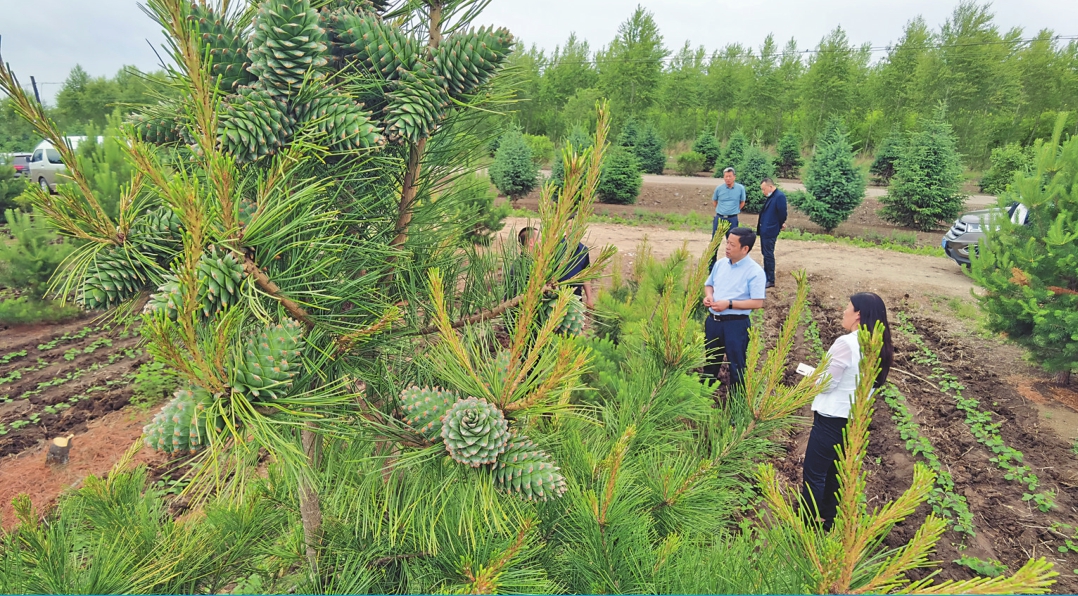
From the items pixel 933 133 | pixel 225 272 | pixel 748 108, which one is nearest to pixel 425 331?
pixel 225 272

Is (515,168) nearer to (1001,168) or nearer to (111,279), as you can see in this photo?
(111,279)

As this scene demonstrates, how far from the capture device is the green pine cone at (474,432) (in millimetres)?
954

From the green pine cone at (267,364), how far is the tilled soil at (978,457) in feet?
12.7

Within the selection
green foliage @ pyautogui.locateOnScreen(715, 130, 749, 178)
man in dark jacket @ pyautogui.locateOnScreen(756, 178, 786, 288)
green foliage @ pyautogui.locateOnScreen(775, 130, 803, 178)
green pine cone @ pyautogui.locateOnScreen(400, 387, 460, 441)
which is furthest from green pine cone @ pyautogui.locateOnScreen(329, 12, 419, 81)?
green foliage @ pyautogui.locateOnScreen(775, 130, 803, 178)

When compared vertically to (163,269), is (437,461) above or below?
below

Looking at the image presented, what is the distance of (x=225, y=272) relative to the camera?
0.86 metres

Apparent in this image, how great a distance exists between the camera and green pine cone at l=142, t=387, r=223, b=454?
0.85 metres

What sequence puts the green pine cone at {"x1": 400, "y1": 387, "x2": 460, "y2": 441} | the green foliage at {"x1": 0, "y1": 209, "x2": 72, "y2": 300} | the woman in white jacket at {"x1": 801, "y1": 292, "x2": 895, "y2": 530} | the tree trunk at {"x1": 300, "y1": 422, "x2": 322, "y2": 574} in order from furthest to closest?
1. the green foliage at {"x1": 0, "y1": 209, "x2": 72, "y2": 300}
2. the woman in white jacket at {"x1": 801, "y1": 292, "x2": 895, "y2": 530}
3. the tree trunk at {"x1": 300, "y1": 422, "x2": 322, "y2": 574}
4. the green pine cone at {"x1": 400, "y1": 387, "x2": 460, "y2": 441}

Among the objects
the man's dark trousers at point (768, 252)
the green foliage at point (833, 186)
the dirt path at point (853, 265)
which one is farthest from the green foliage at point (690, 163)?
the man's dark trousers at point (768, 252)

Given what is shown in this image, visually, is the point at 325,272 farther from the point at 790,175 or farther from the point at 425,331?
the point at 790,175

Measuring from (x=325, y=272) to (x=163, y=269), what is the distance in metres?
0.28

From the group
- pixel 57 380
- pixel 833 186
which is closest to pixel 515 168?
pixel 833 186

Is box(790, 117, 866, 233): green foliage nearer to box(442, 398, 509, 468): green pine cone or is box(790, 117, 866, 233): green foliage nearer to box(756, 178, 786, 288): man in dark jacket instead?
box(756, 178, 786, 288): man in dark jacket

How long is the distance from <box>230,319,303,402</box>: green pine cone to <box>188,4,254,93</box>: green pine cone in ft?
1.64
